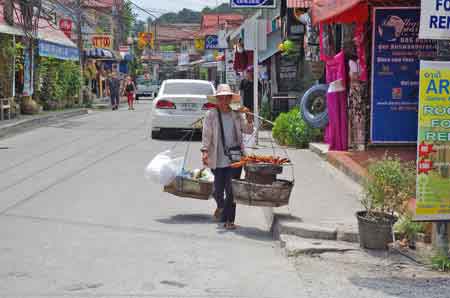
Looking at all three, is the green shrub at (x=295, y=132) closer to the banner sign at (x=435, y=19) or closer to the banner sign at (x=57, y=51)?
the banner sign at (x=435, y=19)

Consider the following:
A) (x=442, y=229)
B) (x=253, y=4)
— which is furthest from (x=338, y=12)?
(x=253, y=4)

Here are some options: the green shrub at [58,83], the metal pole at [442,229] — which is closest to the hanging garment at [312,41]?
the metal pole at [442,229]

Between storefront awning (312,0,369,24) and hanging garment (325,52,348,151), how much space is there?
1.01m

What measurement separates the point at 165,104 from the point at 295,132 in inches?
154

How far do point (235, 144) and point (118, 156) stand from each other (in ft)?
22.8

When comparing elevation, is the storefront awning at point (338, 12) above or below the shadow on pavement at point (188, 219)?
above

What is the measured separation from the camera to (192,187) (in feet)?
29.3

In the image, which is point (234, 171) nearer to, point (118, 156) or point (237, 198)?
point (237, 198)

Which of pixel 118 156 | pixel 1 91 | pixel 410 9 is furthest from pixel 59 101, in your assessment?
pixel 410 9

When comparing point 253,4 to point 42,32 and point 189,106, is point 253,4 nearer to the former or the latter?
point 189,106

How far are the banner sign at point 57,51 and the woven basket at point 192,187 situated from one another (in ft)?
68.3

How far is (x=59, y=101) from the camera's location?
3156 centimetres

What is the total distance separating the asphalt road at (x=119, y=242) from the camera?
19.5ft

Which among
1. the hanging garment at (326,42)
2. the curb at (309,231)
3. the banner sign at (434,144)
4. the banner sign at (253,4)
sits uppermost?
the banner sign at (253,4)
